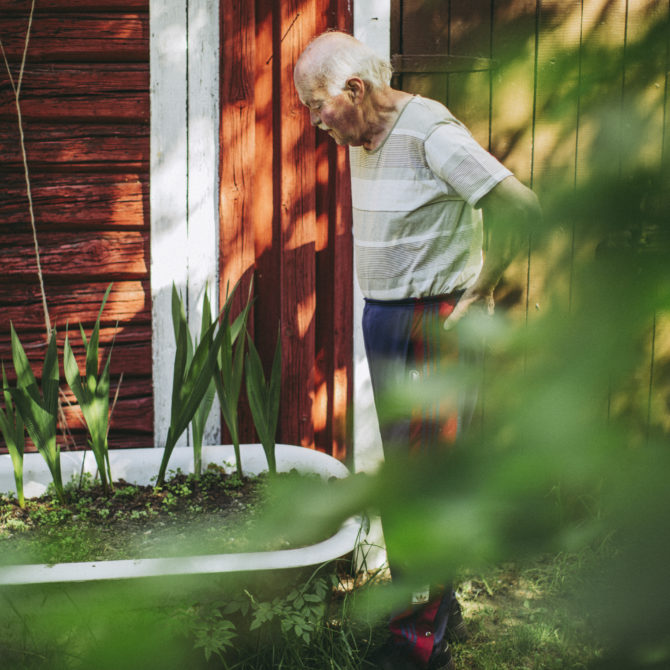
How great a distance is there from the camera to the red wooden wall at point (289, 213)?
2.49 meters

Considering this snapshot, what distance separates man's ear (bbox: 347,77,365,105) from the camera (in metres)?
1.78

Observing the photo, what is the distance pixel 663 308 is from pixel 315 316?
7.57 feet

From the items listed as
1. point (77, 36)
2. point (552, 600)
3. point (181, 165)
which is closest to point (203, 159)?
point (181, 165)

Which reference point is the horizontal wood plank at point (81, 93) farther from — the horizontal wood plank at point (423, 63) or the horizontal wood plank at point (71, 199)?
the horizontal wood plank at point (423, 63)

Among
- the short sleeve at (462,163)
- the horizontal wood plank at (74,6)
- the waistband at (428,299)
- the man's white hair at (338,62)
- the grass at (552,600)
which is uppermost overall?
the horizontal wood plank at (74,6)

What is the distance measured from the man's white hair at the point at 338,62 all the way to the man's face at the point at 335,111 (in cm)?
2

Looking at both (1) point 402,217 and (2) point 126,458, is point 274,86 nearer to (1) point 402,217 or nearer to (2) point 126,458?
(1) point 402,217

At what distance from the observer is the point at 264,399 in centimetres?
231

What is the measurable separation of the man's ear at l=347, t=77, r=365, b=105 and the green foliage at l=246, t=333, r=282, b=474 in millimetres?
796

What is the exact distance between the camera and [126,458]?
244 centimetres

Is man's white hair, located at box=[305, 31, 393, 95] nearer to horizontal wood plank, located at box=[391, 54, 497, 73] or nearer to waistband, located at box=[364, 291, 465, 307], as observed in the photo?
waistband, located at box=[364, 291, 465, 307]

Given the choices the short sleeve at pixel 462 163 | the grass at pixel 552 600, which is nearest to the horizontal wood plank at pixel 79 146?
the short sleeve at pixel 462 163

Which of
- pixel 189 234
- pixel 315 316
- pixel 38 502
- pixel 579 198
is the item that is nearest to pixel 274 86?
pixel 189 234

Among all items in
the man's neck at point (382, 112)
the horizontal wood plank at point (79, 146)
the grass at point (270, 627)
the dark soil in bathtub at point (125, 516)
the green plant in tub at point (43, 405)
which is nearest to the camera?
the grass at point (270, 627)
